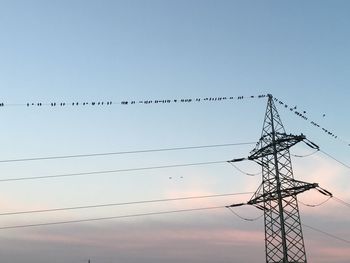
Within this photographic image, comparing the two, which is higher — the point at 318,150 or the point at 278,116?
the point at 278,116

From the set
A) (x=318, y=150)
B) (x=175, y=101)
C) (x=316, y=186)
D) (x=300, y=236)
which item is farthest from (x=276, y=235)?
(x=175, y=101)

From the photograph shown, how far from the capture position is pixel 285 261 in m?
51.4

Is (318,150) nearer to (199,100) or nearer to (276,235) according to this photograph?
(276,235)

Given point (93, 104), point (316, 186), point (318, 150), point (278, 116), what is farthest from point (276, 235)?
point (93, 104)

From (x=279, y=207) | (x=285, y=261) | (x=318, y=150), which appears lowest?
(x=285, y=261)

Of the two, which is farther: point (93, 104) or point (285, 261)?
point (285, 261)

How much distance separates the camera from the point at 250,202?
57.6 metres

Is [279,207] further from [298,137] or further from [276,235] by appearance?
[298,137]

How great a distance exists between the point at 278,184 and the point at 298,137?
20.5ft

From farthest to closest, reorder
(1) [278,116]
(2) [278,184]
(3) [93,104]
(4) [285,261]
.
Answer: (1) [278,116]
(2) [278,184]
(4) [285,261]
(3) [93,104]

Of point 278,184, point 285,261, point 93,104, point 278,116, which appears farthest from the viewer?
point 278,116

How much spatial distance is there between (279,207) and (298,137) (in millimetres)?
8730

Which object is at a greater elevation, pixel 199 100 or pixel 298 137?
pixel 199 100

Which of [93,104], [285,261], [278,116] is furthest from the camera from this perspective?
[278,116]
